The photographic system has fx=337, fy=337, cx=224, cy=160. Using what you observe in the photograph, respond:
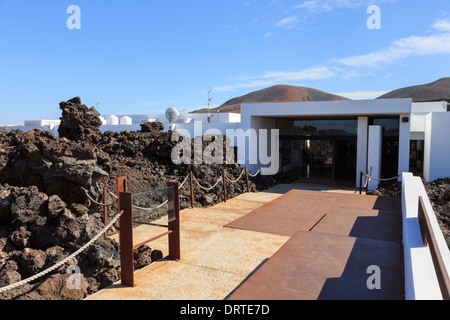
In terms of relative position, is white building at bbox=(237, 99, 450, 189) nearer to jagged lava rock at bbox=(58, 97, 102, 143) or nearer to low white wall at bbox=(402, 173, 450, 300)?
jagged lava rock at bbox=(58, 97, 102, 143)

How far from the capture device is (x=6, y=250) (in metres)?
5.97

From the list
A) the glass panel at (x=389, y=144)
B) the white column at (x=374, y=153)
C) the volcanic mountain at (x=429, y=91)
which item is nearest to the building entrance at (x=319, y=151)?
the glass panel at (x=389, y=144)

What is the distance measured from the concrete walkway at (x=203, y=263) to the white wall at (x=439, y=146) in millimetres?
12366

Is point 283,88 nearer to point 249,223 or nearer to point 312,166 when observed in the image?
point 312,166

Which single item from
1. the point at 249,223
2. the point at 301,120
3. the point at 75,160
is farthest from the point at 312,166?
the point at 75,160

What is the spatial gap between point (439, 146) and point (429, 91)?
166 metres

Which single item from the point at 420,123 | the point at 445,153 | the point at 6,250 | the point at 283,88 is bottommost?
the point at 6,250

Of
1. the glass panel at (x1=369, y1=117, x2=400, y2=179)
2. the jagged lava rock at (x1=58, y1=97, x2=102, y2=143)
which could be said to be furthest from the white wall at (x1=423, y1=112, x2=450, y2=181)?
the jagged lava rock at (x1=58, y1=97, x2=102, y2=143)

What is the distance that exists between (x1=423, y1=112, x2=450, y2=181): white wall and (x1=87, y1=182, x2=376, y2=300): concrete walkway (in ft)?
40.6

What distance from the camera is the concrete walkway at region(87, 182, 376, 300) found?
4393mm

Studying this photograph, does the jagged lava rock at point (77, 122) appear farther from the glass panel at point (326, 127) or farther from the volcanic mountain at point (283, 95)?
the volcanic mountain at point (283, 95)

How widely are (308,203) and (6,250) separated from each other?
23.6 ft

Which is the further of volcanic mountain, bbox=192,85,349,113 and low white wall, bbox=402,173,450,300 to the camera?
volcanic mountain, bbox=192,85,349,113

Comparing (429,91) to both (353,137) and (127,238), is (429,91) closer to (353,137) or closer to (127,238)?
(353,137)
